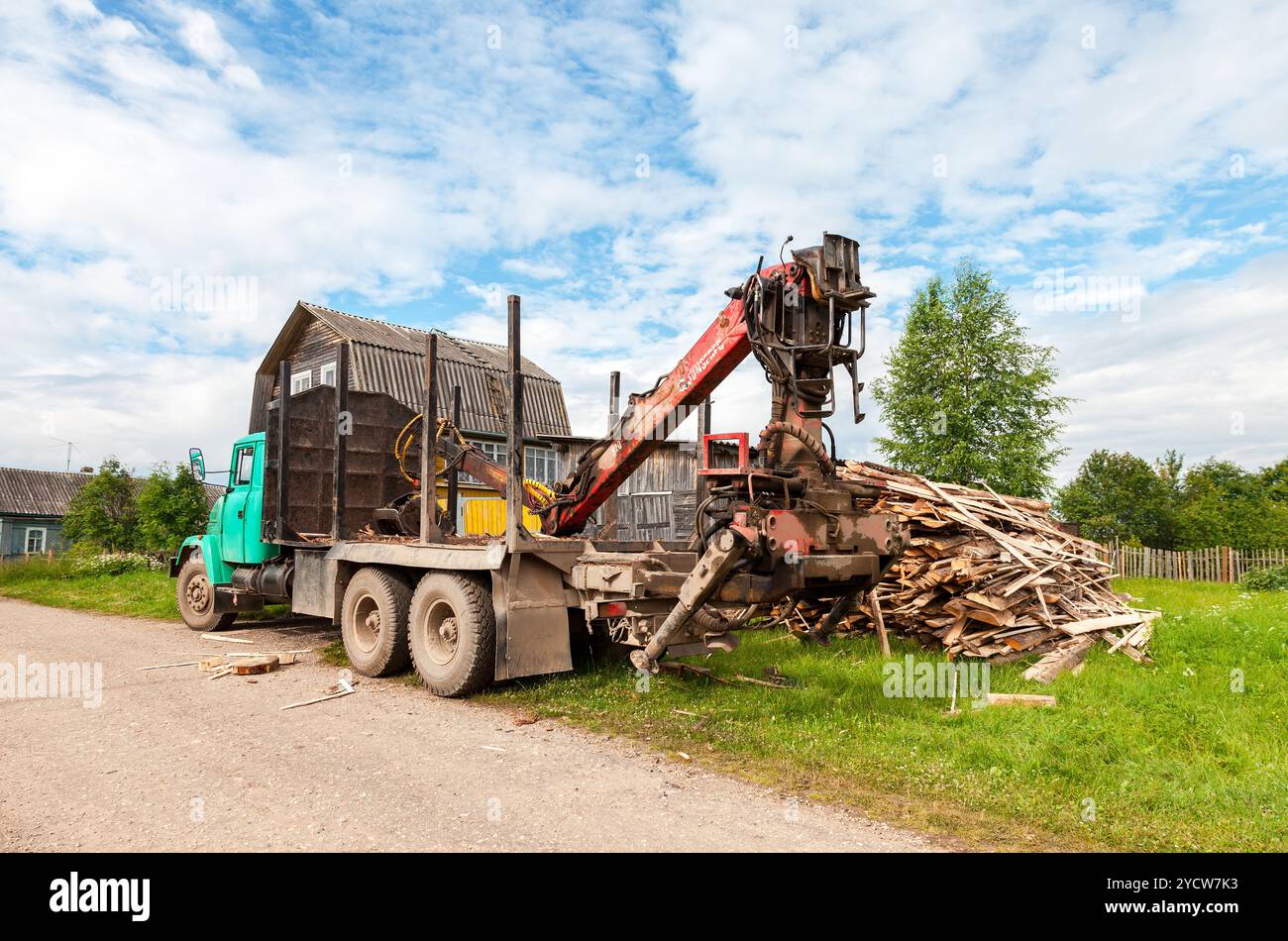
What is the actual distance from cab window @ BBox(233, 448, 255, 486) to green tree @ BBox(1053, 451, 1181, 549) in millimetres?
31652

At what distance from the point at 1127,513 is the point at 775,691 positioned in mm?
34877

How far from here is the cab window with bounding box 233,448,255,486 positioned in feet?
38.0

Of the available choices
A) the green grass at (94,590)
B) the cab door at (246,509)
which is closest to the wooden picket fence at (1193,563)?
the cab door at (246,509)

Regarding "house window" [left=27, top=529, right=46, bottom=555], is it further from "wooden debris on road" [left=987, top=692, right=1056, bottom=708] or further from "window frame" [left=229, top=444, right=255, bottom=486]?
"wooden debris on road" [left=987, top=692, right=1056, bottom=708]

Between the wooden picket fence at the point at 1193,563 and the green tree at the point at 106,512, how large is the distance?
33071 mm

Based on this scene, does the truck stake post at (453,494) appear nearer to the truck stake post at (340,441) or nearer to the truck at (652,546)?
the truck at (652,546)

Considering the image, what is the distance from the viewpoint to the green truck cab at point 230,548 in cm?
1147

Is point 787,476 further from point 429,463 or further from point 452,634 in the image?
point 429,463

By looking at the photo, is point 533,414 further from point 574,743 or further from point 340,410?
point 574,743

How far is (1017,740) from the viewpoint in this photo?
5910mm

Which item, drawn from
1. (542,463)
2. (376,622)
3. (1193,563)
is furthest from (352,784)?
(1193,563)

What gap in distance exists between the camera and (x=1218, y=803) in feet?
15.9

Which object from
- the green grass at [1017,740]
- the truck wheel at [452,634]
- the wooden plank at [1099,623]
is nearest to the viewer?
the green grass at [1017,740]
